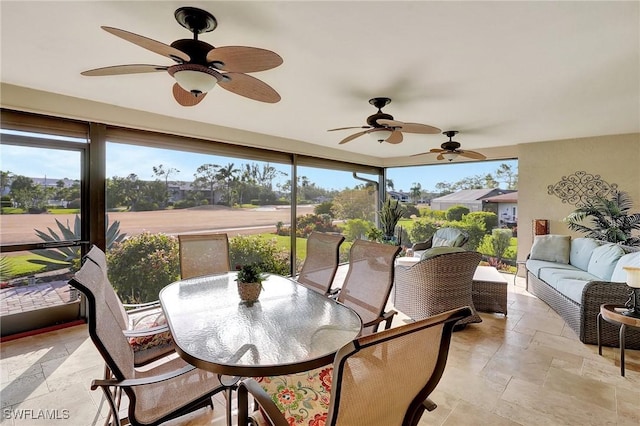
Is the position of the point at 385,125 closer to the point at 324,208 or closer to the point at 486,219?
the point at 324,208

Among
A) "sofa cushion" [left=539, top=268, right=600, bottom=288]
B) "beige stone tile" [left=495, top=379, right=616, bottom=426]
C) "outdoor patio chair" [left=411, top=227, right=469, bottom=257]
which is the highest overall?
"outdoor patio chair" [left=411, top=227, right=469, bottom=257]

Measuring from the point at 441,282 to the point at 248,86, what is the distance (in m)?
2.56

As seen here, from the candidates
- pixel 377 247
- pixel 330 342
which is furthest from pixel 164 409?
pixel 377 247

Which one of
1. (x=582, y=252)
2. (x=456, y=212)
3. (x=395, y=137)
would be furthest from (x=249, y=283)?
(x=456, y=212)

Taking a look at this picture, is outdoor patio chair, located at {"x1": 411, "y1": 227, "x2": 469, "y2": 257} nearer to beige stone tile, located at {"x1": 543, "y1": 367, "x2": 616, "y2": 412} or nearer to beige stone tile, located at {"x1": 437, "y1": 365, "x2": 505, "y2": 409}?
beige stone tile, located at {"x1": 543, "y1": 367, "x2": 616, "y2": 412}

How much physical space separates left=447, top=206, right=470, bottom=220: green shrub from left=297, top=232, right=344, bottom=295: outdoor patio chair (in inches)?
187

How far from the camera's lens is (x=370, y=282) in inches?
88.9

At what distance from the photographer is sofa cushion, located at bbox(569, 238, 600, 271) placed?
13.6 ft

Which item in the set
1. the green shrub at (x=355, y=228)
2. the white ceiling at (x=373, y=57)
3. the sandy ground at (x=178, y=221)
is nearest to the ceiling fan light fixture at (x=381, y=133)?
the white ceiling at (x=373, y=57)

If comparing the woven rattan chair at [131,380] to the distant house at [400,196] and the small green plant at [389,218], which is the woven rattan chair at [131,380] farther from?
the distant house at [400,196]

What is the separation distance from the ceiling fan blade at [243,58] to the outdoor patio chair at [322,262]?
1.54 meters

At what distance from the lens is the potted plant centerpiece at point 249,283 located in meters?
2.08

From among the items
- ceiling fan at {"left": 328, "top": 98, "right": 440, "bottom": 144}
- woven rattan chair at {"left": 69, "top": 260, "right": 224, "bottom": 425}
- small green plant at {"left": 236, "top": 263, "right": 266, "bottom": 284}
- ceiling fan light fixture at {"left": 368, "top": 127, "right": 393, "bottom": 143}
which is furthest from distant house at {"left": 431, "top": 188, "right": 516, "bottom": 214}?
woven rattan chair at {"left": 69, "top": 260, "right": 224, "bottom": 425}

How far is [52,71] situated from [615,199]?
7210mm
